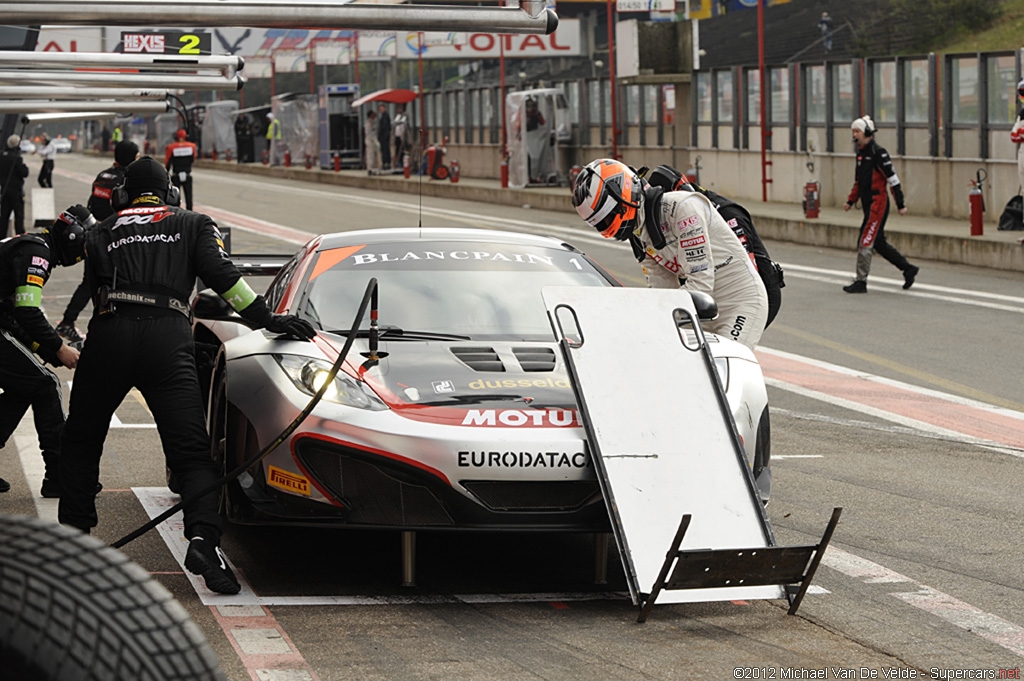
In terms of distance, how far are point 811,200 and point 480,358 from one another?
62.8ft

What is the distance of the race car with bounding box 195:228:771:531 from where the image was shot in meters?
5.31

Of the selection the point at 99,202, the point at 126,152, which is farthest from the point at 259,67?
the point at 99,202

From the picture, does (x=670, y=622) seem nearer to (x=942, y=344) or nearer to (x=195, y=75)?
(x=195, y=75)

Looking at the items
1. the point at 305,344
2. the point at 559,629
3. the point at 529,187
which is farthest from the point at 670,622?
the point at 529,187

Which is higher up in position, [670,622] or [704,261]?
[704,261]

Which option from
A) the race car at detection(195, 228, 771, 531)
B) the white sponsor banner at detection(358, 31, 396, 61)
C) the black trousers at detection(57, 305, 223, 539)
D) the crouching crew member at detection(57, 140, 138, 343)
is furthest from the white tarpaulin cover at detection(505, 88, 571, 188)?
the black trousers at detection(57, 305, 223, 539)

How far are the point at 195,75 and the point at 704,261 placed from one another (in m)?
5.25

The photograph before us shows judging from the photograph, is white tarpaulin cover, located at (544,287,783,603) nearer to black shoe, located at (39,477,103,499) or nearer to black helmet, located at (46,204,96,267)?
black helmet, located at (46,204,96,267)

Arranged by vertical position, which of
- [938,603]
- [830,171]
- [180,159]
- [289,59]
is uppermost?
[289,59]

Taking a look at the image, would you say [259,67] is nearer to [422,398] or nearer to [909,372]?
Answer: [909,372]

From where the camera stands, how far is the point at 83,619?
7.47 ft

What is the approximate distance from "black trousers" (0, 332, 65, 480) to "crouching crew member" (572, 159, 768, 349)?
2.87 meters

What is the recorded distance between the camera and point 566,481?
5.33m

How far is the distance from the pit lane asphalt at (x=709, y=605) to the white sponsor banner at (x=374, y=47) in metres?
55.6
